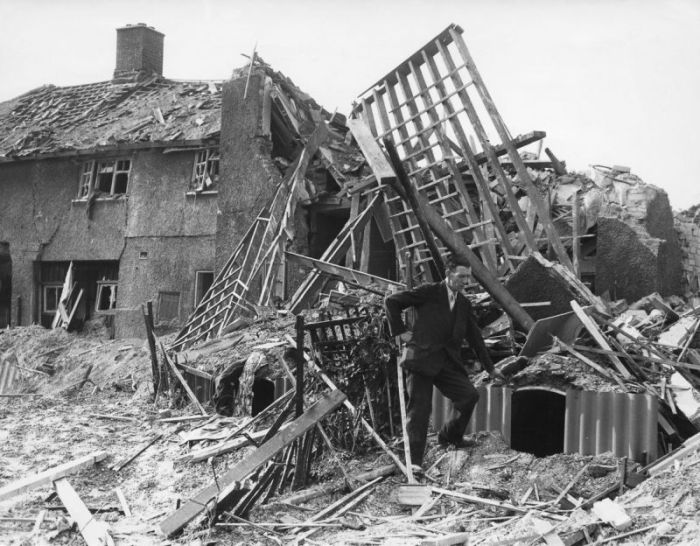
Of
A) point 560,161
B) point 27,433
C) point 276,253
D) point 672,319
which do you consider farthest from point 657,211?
point 27,433

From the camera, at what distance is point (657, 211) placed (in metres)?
13.1

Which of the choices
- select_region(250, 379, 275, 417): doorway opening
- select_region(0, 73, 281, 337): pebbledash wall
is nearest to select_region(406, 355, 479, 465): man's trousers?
select_region(250, 379, 275, 417): doorway opening

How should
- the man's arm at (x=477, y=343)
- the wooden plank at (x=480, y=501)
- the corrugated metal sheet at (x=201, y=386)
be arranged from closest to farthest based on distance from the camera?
the wooden plank at (x=480, y=501), the man's arm at (x=477, y=343), the corrugated metal sheet at (x=201, y=386)

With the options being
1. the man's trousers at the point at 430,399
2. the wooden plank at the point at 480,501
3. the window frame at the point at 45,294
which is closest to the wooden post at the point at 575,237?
the man's trousers at the point at 430,399

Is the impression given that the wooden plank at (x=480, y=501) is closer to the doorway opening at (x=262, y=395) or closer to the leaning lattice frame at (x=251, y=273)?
the doorway opening at (x=262, y=395)

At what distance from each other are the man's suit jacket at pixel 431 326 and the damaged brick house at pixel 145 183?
27.1ft

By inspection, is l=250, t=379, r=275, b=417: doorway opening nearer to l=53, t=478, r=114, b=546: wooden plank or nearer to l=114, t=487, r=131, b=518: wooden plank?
l=114, t=487, r=131, b=518: wooden plank

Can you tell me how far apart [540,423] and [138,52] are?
17587 millimetres

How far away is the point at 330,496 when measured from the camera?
291 inches

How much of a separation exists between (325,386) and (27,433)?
Answer: 435 cm

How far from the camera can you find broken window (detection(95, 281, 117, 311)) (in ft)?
67.5

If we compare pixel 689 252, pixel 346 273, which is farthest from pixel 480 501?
pixel 689 252

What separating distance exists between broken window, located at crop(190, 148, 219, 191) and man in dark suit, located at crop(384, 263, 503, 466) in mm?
11556

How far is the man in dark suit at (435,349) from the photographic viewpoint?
764 centimetres
